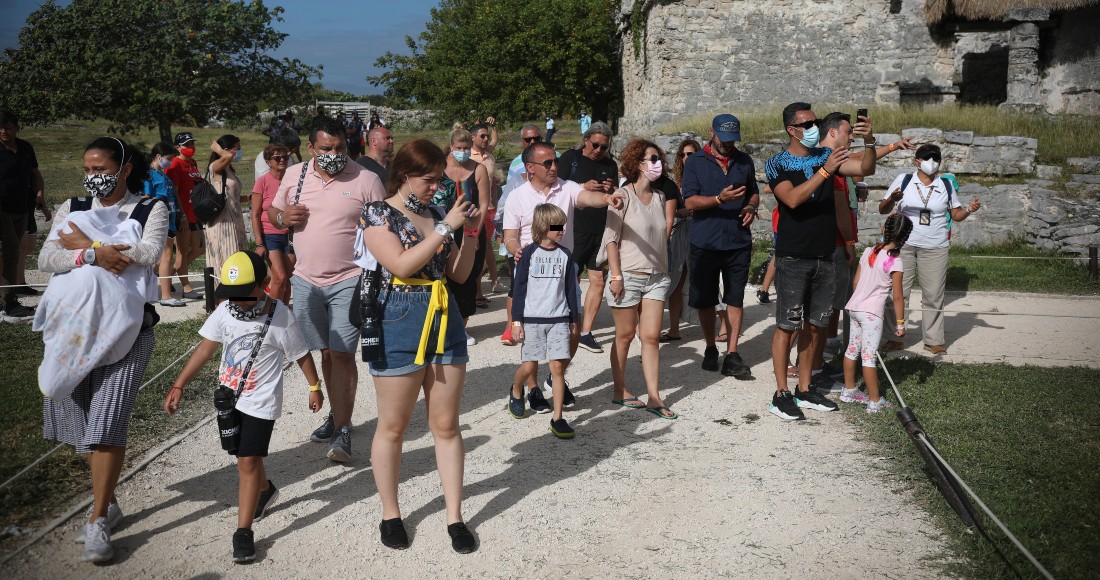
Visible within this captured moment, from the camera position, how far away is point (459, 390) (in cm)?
423

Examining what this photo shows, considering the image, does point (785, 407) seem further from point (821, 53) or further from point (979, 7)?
point (821, 53)

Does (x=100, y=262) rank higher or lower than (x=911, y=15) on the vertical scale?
lower

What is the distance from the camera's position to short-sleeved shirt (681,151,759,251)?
23.8 ft

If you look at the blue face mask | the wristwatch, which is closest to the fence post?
the blue face mask

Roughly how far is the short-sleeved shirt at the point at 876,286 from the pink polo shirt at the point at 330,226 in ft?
12.0

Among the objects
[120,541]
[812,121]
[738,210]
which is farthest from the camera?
[738,210]

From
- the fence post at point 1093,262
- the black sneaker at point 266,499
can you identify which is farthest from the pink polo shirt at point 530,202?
the fence post at point 1093,262

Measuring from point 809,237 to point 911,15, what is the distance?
1630 cm

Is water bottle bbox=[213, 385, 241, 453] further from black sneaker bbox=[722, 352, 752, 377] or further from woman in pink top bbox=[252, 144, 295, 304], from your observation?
black sneaker bbox=[722, 352, 752, 377]

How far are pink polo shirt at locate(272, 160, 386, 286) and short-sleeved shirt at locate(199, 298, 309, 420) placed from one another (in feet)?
2.73

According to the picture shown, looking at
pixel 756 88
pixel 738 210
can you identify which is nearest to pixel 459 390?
pixel 738 210

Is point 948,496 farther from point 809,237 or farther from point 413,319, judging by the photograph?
point 413,319

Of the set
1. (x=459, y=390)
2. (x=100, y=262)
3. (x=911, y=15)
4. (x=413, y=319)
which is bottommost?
(x=459, y=390)

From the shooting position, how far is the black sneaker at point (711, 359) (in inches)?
294
